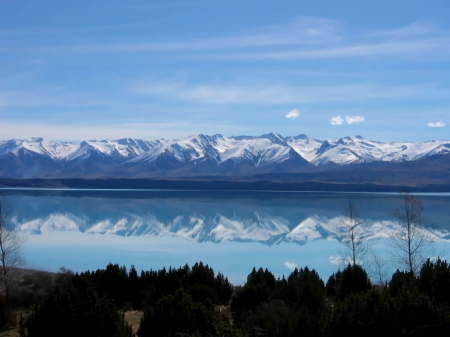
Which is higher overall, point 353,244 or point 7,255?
point 353,244

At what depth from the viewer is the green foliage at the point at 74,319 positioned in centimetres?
825

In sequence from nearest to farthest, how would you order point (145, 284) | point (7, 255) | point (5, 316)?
point (5, 316) < point (145, 284) < point (7, 255)

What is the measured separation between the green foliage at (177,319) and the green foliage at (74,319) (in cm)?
42

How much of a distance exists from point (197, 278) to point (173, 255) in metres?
13.7

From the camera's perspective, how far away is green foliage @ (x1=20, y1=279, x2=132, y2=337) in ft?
27.1

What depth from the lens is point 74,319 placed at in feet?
27.3

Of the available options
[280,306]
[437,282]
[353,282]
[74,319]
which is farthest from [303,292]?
[74,319]

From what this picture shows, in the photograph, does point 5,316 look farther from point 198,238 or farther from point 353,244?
point 198,238

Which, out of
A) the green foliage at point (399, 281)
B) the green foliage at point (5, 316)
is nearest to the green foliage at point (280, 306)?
the green foliage at point (399, 281)

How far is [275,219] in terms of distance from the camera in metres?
46.6

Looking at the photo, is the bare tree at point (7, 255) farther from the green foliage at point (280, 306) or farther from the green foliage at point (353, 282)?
the green foliage at point (353, 282)

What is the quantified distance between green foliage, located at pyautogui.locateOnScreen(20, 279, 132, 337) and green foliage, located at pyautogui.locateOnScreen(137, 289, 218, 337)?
421 mm

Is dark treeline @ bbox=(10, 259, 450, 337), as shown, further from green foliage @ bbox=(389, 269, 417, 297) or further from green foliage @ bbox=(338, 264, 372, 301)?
green foliage @ bbox=(338, 264, 372, 301)

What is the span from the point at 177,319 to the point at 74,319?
5.06 feet
